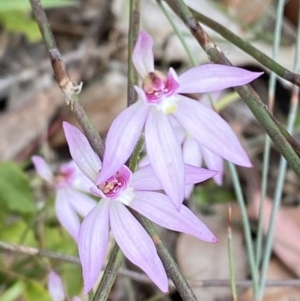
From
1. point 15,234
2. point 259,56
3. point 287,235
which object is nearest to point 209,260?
point 287,235

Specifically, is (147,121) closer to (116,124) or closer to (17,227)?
(116,124)

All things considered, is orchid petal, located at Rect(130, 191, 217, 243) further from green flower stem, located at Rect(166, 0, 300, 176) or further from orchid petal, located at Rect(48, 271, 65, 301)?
orchid petal, located at Rect(48, 271, 65, 301)

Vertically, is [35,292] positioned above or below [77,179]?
below

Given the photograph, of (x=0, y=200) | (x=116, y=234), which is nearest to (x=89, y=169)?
(x=116, y=234)

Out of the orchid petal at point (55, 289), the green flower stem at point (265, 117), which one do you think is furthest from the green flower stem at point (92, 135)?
the orchid petal at point (55, 289)

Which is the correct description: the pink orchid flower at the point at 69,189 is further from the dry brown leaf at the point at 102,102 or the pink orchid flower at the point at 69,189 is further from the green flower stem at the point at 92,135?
the dry brown leaf at the point at 102,102

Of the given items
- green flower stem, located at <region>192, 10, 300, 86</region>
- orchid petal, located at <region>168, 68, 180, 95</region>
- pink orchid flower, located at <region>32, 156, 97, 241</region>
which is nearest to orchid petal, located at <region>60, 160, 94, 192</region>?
pink orchid flower, located at <region>32, 156, 97, 241</region>

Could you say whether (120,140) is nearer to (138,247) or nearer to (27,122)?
(138,247)
